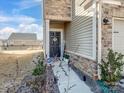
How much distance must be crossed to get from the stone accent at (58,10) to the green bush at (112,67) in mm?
6918

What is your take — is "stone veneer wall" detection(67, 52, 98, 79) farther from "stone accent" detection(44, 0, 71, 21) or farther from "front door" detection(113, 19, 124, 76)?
"stone accent" detection(44, 0, 71, 21)

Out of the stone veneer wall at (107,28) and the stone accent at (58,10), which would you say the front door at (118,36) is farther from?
the stone accent at (58,10)

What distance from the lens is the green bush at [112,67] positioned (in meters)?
6.48

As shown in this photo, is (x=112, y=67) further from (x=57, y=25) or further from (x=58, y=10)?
(x=57, y=25)

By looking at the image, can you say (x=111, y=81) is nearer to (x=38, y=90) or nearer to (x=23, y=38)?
(x=38, y=90)

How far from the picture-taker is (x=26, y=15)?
94.6ft

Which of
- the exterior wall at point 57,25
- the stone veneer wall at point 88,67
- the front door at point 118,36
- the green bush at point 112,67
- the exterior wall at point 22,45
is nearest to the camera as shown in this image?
the green bush at point 112,67

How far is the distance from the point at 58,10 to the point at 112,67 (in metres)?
7.83

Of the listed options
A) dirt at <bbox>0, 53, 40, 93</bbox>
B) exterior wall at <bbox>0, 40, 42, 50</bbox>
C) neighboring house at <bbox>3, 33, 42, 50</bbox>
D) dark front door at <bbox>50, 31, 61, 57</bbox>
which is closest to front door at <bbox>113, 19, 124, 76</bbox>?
dirt at <bbox>0, 53, 40, 93</bbox>

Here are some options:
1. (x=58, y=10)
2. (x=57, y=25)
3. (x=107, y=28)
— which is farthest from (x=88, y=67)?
(x=57, y=25)

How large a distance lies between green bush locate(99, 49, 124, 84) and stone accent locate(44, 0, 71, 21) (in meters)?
6.92

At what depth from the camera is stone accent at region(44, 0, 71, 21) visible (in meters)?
13.1

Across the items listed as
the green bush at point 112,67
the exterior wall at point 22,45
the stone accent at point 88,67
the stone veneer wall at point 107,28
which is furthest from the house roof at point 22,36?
the green bush at point 112,67

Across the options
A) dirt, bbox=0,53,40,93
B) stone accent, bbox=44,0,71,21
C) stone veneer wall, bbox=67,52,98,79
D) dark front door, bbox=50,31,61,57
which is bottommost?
dirt, bbox=0,53,40,93
